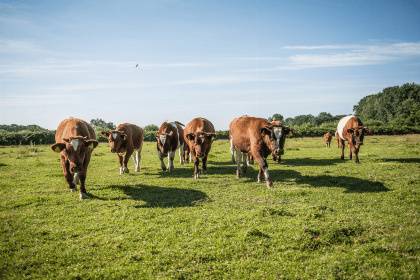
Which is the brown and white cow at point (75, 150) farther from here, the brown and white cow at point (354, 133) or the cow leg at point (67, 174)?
the brown and white cow at point (354, 133)

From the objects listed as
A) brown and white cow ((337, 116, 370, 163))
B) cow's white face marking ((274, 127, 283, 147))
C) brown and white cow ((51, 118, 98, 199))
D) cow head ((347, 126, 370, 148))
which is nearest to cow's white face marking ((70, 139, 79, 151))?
brown and white cow ((51, 118, 98, 199))

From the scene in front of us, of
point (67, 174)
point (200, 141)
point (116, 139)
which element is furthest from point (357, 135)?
point (67, 174)

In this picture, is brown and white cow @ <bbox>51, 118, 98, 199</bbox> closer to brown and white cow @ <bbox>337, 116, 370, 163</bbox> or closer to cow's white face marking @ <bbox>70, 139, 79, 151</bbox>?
cow's white face marking @ <bbox>70, 139, 79, 151</bbox>

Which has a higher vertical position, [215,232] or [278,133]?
[278,133]

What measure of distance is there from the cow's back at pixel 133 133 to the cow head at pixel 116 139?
22.6 inches

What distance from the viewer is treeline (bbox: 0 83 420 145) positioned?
4544 centimetres

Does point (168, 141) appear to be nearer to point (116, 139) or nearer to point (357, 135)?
point (116, 139)

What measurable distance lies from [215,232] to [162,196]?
3.74 metres

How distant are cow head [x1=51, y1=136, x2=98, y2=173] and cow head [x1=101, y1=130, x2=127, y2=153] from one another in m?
4.24

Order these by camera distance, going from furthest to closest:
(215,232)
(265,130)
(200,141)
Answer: (200,141) < (265,130) < (215,232)

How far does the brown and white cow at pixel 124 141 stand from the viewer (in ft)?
42.8

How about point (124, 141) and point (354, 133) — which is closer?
point (124, 141)

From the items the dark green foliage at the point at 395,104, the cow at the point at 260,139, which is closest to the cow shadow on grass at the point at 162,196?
the cow at the point at 260,139

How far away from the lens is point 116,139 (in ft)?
42.8
